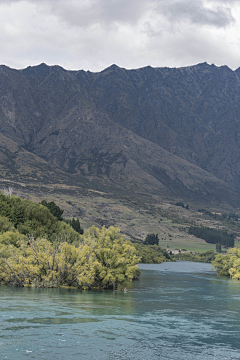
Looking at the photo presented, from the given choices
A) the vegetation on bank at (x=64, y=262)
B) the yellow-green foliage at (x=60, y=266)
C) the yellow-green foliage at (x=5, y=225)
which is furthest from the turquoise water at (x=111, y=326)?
the yellow-green foliage at (x=5, y=225)

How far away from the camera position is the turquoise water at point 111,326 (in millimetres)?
38500

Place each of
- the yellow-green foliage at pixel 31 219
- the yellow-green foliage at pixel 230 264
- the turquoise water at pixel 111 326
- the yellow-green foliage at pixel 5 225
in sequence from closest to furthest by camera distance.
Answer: the turquoise water at pixel 111 326 → the yellow-green foliage at pixel 5 225 → the yellow-green foliage at pixel 31 219 → the yellow-green foliage at pixel 230 264

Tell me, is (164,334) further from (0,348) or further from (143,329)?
(0,348)

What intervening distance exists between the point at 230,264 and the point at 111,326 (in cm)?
11146

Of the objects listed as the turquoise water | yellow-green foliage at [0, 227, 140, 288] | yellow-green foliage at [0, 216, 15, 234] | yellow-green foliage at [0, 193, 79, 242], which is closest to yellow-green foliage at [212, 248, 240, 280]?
yellow-green foliage at [0, 193, 79, 242]

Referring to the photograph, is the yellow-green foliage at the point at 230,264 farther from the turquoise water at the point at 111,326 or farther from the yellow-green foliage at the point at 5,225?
the yellow-green foliage at the point at 5,225

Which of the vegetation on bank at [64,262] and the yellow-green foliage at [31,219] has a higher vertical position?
the yellow-green foliage at [31,219]

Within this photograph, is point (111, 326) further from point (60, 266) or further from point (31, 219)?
point (31, 219)

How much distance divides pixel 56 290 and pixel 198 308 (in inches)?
948

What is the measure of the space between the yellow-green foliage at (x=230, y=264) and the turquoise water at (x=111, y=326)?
2718 inches

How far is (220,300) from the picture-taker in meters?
80.0

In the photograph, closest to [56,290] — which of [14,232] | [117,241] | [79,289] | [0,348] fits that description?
[79,289]

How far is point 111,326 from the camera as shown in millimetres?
48656

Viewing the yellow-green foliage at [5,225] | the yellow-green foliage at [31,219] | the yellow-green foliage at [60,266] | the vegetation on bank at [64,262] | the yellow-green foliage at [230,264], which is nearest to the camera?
the yellow-green foliage at [60,266]
